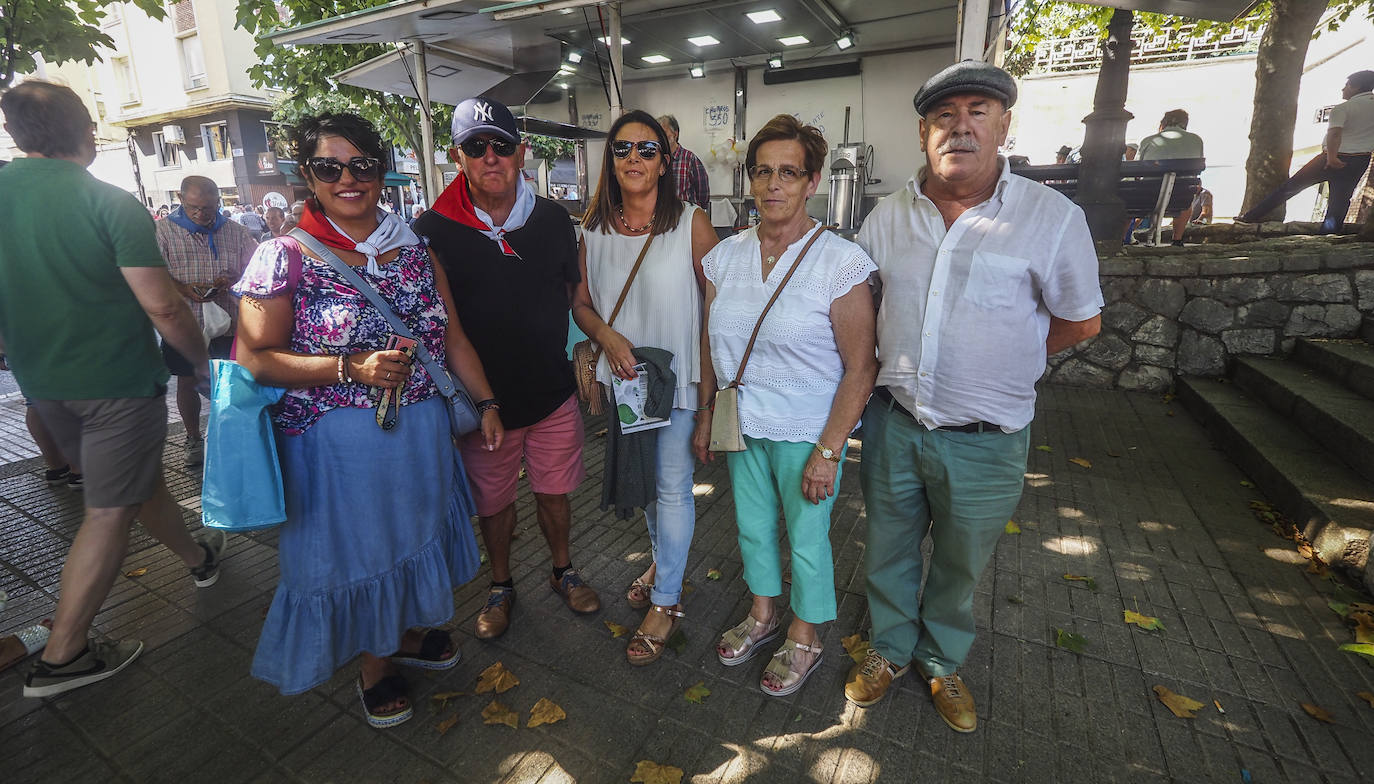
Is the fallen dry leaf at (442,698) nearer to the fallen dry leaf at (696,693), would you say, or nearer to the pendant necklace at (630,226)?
the fallen dry leaf at (696,693)

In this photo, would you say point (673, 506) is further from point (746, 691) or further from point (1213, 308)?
point (1213, 308)

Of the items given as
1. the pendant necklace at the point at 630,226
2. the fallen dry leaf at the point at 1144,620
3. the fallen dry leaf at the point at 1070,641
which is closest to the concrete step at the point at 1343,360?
the fallen dry leaf at the point at 1144,620

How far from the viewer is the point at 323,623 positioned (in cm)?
215

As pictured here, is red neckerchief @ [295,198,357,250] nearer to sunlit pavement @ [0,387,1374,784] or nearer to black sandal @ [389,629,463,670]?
black sandal @ [389,629,463,670]

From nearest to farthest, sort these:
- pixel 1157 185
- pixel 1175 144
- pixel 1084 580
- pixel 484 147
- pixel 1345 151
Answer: pixel 484 147
pixel 1084 580
pixel 1345 151
pixel 1157 185
pixel 1175 144

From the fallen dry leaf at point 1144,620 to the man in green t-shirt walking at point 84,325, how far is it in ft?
14.7

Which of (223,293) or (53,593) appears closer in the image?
(53,593)

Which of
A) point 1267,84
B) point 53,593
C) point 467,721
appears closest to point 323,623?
point 467,721

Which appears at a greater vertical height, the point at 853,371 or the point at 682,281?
the point at 682,281

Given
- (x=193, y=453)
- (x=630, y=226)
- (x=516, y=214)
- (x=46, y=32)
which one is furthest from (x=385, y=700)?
(x=46, y=32)

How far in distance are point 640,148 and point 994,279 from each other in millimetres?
1384

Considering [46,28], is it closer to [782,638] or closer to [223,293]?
[223,293]

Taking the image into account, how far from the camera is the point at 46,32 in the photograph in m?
4.84

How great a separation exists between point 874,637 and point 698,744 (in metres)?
0.83
